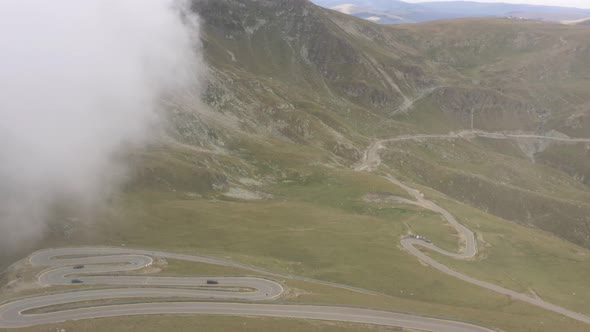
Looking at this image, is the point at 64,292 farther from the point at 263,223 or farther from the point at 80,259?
the point at 263,223

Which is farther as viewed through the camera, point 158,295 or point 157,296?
point 158,295

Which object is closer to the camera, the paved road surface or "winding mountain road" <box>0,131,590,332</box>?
the paved road surface

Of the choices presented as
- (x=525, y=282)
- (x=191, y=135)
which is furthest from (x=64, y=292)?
(x=191, y=135)

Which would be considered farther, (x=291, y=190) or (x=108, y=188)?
(x=291, y=190)

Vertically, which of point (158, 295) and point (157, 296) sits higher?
point (157, 296)

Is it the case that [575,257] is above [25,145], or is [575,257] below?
below

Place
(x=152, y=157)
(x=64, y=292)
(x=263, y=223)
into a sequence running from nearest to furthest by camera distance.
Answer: (x=64, y=292) → (x=263, y=223) → (x=152, y=157)

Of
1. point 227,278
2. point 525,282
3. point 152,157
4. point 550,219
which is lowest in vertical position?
point 550,219

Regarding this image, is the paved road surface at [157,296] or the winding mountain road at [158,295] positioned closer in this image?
the paved road surface at [157,296]
